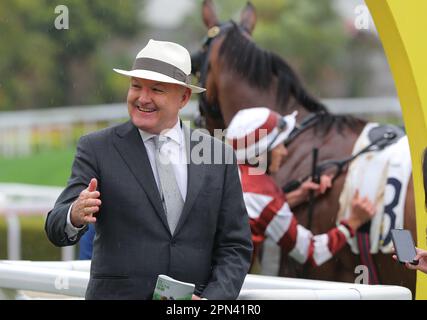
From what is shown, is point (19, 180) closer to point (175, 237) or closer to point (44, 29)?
point (44, 29)

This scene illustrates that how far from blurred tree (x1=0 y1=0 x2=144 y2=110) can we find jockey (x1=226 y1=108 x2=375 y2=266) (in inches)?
656

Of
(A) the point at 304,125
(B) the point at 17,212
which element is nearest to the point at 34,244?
(B) the point at 17,212

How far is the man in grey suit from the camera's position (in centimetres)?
305

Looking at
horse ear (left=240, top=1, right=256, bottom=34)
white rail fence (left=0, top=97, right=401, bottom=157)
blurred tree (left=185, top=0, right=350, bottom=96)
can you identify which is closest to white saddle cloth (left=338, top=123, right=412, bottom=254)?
horse ear (left=240, top=1, right=256, bottom=34)

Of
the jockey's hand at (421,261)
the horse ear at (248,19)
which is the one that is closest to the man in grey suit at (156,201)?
the jockey's hand at (421,261)

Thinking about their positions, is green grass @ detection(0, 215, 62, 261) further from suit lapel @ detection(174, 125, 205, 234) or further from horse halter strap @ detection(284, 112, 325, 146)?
suit lapel @ detection(174, 125, 205, 234)

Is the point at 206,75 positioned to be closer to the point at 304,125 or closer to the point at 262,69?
the point at 262,69

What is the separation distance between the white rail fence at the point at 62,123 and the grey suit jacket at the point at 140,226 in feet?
44.8

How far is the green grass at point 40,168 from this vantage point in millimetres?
16375

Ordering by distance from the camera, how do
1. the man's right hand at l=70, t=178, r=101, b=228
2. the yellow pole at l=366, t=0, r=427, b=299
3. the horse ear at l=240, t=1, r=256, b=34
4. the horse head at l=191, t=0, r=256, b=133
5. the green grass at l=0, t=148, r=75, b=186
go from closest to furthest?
the man's right hand at l=70, t=178, r=101, b=228 < the yellow pole at l=366, t=0, r=427, b=299 < the horse head at l=191, t=0, r=256, b=133 < the horse ear at l=240, t=1, r=256, b=34 < the green grass at l=0, t=148, r=75, b=186

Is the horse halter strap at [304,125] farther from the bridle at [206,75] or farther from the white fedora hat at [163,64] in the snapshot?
the white fedora hat at [163,64]

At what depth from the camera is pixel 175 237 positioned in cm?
308

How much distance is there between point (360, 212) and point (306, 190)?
0.41 m

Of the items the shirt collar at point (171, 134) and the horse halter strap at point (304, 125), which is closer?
the shirt collar at point (171, 134)
